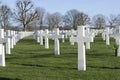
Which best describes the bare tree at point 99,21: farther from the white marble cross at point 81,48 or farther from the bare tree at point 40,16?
the white marble cross at point 81,48

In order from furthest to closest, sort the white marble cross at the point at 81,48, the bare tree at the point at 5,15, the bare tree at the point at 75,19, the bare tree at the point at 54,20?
the bare tree at the point at 54,20 → the bare tree at the point at 75,19 → the bare tree at the point at 5,15 → the white marble cross at the point at 81,48

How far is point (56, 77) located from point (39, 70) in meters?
1.44

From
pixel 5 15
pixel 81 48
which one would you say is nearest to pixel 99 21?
pixel 5 15

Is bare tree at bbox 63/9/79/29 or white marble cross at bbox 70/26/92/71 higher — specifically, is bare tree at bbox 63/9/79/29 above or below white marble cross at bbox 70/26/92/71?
above

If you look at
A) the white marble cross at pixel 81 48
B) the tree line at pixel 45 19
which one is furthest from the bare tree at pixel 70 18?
the white marble cross at pixel 81 48

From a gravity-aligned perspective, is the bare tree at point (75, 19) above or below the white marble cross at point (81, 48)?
above

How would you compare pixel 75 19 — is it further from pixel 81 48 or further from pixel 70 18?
pixel 81 48

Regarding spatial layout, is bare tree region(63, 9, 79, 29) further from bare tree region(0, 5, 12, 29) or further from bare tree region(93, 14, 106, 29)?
bare tree region(0, 5, 12, 29)

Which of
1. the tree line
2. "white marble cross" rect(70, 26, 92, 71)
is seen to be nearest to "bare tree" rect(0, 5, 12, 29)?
the tree line

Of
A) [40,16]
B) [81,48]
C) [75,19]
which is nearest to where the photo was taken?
[81,48]

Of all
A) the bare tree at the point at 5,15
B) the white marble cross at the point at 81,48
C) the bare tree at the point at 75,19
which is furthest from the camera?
the bare tree at the point at 75,19

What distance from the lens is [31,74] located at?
10688 mm

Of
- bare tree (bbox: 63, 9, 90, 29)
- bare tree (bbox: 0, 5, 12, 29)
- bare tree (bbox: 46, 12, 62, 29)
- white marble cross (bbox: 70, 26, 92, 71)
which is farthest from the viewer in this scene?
bare tree (bbox: 46, 12, 62, 29)

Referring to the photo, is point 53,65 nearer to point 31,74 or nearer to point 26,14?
point 31,74
